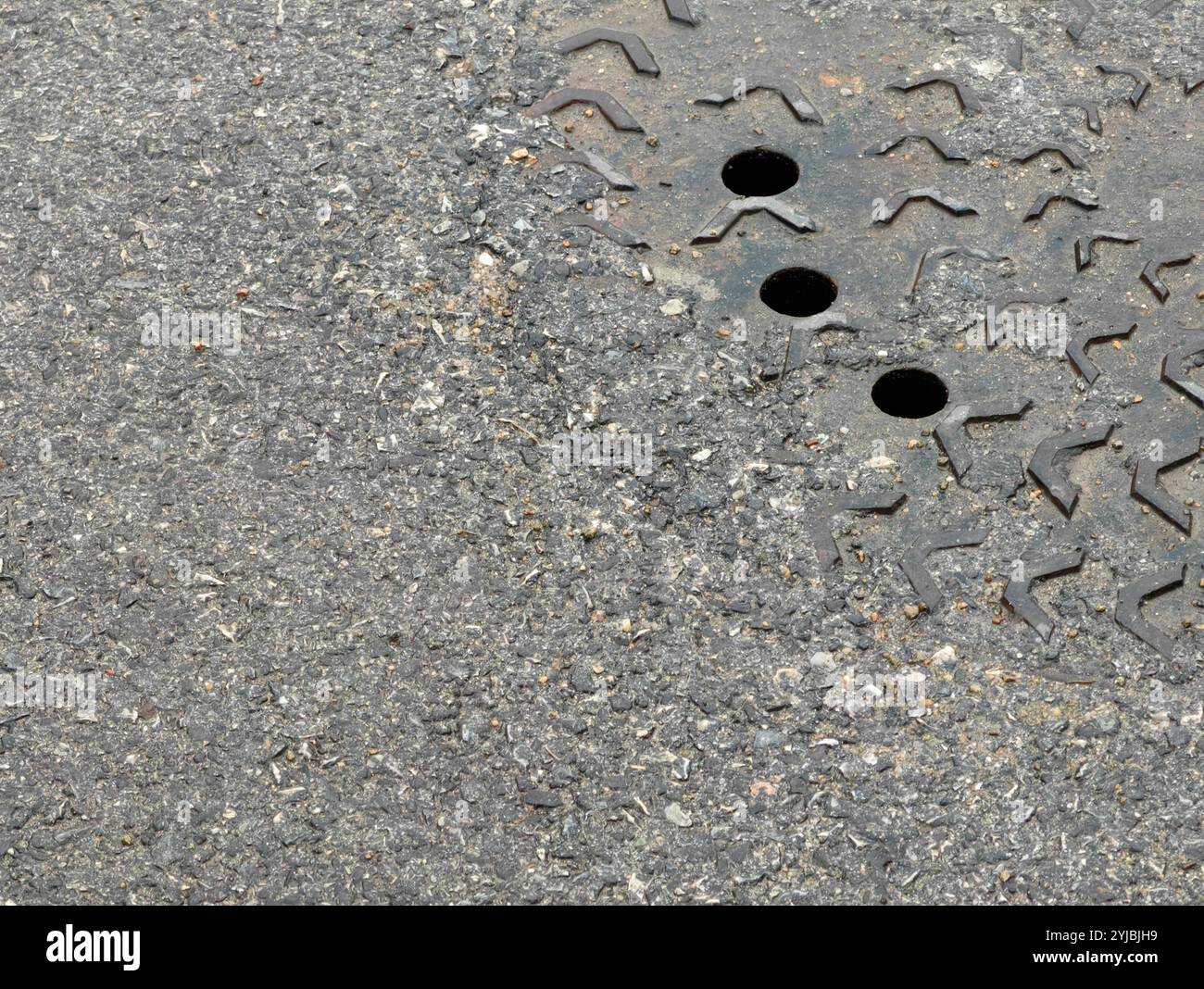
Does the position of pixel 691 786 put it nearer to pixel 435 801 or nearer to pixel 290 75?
pixel 435 801

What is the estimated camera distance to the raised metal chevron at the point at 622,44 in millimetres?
5344

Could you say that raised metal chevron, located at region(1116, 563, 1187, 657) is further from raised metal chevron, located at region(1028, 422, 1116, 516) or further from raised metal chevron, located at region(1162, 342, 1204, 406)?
raised metal chevron, located at region(1162, 342, 1204, 406)

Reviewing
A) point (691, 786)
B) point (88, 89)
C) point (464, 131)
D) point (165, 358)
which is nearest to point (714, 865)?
point (691, 786)

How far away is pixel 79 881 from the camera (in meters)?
3.59

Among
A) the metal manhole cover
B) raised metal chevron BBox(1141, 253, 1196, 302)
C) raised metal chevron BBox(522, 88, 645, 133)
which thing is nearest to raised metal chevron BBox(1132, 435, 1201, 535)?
the metal manhole cover

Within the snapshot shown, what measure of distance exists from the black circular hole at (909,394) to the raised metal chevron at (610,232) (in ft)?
2.98

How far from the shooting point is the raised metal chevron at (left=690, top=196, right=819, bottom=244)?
4.84m

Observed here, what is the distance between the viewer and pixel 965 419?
4.35 m

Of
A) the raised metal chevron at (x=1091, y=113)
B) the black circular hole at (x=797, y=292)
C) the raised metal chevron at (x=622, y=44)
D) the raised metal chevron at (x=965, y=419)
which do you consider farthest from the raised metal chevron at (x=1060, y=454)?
the raised metal chevron at (x=622, y=44)

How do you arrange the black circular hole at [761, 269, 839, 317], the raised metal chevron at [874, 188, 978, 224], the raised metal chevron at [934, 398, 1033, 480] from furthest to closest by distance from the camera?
the raised metal chevron at [874, 188, 978, 224] < the black circular hole at [761, 269, 839, 317] < the raised metal chevron at [934, 398, 1033, 480]

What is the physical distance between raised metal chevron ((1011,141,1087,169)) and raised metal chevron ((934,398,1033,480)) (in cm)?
104

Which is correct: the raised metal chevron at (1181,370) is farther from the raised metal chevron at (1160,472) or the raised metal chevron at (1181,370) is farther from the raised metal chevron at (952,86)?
the raised metal chevron at (952,86)

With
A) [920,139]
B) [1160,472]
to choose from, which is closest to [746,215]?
[920,139]

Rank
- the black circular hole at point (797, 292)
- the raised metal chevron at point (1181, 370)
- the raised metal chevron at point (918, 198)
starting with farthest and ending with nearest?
the raised metal chevron at point (918, 198) < the black circular hole at point (797, 292) < the raised metal chevron at point (1181, 370)
